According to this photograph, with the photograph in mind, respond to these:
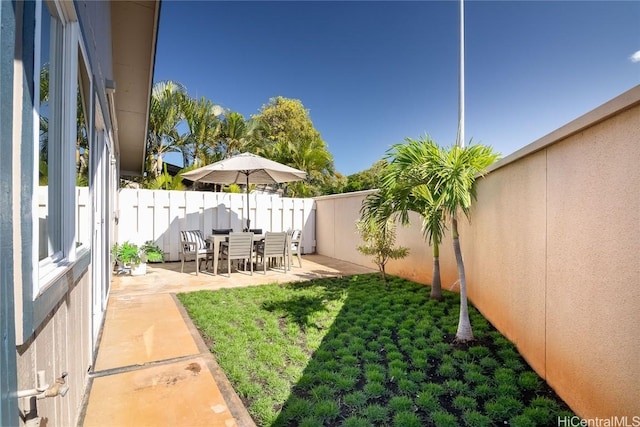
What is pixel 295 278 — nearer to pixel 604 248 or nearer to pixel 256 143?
pixel 604 248

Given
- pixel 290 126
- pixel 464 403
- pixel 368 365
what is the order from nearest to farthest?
pixel 464 403 < pixel 368 365 < pixel 290 126

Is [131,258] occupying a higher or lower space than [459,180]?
lower

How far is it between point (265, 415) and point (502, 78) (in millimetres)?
13011

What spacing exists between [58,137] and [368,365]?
3.15 metres

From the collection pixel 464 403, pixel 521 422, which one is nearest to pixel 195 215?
pixel 464 403

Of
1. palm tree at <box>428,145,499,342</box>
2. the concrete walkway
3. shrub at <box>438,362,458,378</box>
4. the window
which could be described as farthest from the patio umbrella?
shrub at <box>438,362,458,378</box>

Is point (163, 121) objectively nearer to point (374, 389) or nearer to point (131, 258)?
point (131, 258)

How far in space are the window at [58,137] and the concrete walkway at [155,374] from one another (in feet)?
4.52

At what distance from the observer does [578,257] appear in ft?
7.77

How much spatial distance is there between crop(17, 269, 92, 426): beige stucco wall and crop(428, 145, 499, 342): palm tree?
346 centimetres

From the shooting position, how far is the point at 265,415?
2.41 meters

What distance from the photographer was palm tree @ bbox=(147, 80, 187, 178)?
1677 cm

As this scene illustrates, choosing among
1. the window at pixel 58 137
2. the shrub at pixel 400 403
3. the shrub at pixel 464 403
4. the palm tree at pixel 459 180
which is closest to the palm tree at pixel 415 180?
the palm tree at pixel 459 180

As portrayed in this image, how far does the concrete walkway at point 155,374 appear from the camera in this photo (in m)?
2.42
